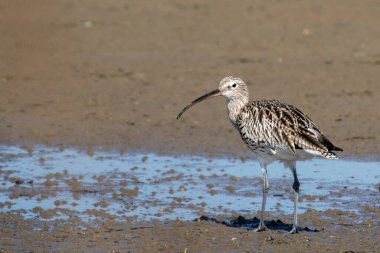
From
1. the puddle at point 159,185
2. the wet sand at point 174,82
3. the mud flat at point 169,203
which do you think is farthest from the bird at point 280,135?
the puddle at point 159,185

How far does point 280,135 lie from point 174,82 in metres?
7.16

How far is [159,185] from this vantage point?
1101 centimetres

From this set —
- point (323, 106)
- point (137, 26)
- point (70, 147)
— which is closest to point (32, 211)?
point (70, 147)

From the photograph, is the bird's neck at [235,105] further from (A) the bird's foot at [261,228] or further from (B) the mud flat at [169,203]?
(A) the bird's foot at [261,228]

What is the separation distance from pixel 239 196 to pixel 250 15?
405 inches

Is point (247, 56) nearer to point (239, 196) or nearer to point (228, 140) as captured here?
point (228, 140)

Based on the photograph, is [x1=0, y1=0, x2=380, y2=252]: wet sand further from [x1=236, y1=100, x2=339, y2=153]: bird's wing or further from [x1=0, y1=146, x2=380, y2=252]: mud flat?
[x1=236, y1=100, x2=339, y2=153]: bird's wing


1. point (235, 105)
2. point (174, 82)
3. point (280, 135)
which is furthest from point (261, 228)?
point (174, 82)

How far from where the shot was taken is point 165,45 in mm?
18750

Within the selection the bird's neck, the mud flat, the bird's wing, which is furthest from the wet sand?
the bird's neck

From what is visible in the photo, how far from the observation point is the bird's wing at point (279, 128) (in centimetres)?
910

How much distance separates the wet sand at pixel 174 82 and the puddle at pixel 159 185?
1.09ft

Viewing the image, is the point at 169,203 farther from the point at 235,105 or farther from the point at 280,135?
the point at 280,135

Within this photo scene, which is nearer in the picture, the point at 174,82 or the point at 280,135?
the point at 280,135
